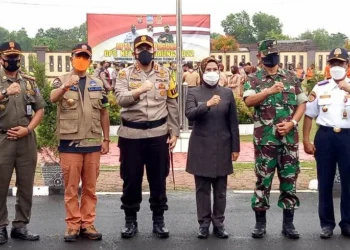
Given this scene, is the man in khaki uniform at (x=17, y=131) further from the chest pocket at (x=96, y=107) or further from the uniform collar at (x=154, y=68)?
the uniform collar at (x=154, y=68)

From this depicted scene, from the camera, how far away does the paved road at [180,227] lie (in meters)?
6.27

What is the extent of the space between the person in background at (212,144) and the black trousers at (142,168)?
0.33 m

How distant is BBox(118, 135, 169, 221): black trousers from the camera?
6.46m

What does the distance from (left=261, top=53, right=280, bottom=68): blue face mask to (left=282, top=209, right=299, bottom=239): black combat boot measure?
4.94 ft

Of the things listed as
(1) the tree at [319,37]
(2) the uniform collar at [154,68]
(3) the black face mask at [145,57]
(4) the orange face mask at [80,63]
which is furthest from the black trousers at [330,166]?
(1) the tree at [319,37]

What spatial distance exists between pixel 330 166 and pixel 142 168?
1.94m

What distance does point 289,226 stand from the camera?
6543 millimetres

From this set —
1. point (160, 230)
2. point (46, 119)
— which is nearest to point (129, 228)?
point (160, 230)

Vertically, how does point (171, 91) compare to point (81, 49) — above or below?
below

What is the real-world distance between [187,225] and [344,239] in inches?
68.1

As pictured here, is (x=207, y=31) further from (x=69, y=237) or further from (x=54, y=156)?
(x=69, y=237)

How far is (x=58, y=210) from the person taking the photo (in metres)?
7.94

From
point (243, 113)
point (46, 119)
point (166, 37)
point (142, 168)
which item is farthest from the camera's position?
point (166, 37)

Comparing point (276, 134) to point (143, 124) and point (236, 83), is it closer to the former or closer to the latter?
point (143, 124)
